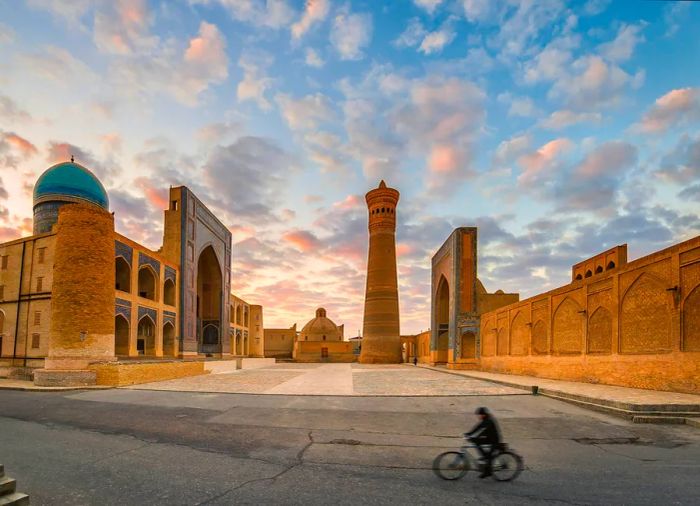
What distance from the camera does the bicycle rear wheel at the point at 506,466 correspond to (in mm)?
5195

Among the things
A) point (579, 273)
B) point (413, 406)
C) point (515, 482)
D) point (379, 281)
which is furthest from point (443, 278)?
point (515, 482)

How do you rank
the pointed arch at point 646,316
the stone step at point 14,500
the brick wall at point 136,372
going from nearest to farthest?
the stone step at point 14,500
the pointed arch at point 646,316
the brick wall at point 136,372

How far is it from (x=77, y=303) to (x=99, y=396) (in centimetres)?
459

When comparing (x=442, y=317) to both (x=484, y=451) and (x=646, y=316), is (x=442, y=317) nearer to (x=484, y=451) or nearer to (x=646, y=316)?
(x=646, y=316)

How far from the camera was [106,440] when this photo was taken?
7.04 metres

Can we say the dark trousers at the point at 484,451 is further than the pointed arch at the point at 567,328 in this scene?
No

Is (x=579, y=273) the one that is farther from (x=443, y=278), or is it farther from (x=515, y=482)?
(x=515, y=482)

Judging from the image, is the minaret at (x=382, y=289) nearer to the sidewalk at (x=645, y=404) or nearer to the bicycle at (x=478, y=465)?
the sidewalk at (x=645, y=404)

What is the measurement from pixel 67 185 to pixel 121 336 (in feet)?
35.9

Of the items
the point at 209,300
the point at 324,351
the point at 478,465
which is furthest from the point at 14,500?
the point at 324,351

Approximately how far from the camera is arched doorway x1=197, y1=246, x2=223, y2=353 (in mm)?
34031

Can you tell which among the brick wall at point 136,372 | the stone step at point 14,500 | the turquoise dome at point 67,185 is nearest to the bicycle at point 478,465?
the stone step at point 14,500

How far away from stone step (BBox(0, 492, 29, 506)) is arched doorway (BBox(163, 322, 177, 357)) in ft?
76.5

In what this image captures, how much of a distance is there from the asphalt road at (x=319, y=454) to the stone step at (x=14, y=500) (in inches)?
14.8
